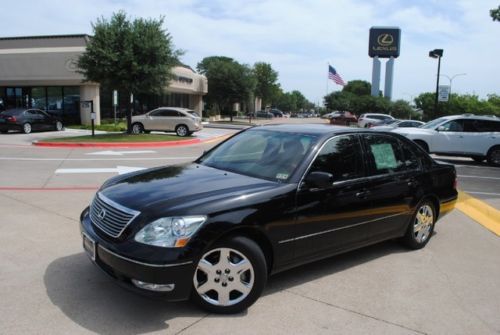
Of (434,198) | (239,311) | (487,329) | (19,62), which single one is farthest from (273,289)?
(19,62)

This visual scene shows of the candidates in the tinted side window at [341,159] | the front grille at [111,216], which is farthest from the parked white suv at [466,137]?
the front grille at [111,216]

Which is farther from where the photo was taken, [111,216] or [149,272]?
[111,216]

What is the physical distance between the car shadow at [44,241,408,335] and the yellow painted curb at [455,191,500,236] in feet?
11.4

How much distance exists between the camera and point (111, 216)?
3.94m

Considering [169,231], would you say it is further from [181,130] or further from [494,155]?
[181,130]

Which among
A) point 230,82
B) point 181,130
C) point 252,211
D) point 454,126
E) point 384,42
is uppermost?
point 384,42

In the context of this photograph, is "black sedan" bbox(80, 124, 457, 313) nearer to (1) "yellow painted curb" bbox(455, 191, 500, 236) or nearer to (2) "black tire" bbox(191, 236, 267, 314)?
(2) "black tire" bbox(191, 236, 267, 314)

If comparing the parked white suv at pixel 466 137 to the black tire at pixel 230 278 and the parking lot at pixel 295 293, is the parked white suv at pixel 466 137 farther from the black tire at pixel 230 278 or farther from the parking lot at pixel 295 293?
the black tire at pixel 230 278

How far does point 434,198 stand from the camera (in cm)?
610

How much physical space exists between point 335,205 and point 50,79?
2860cm

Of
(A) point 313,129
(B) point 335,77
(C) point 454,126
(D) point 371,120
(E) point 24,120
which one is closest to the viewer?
(A) point 313,129

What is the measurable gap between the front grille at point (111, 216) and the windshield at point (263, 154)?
1309mm

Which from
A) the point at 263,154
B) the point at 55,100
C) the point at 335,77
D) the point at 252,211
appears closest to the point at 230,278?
the point at 252,211

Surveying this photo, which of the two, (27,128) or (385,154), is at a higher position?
(385,154)
